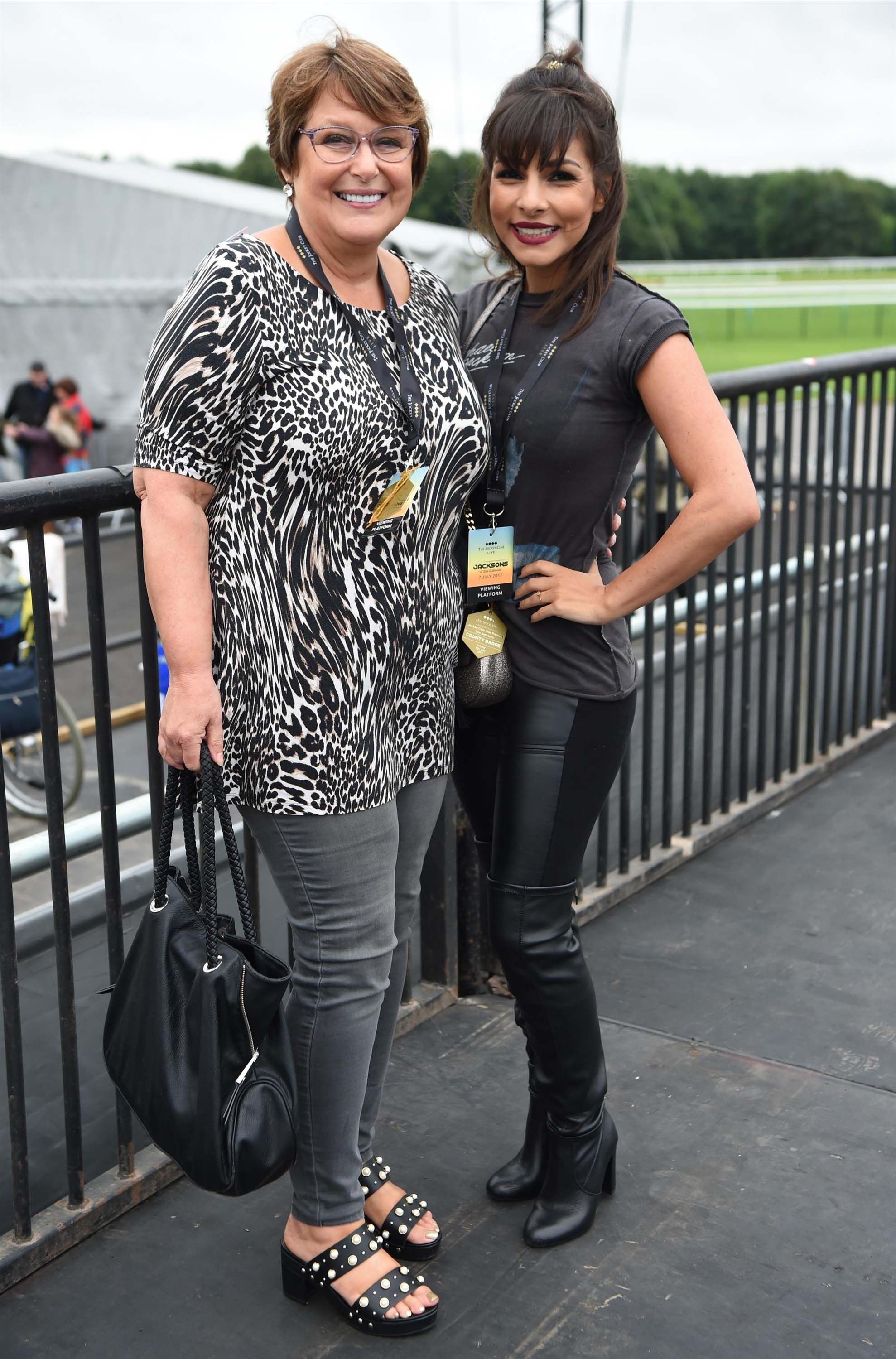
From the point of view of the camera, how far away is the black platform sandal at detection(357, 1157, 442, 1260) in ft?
7.33

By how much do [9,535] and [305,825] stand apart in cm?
515

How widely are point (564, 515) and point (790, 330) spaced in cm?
5111

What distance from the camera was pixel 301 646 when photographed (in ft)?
6.16

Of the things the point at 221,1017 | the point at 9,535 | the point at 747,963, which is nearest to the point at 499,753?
the point at 221,1017

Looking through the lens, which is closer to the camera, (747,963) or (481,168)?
(481,168)

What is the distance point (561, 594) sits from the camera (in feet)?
7.04

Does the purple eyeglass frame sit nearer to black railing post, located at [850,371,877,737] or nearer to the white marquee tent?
black railing post, located at [850,371,877,737]

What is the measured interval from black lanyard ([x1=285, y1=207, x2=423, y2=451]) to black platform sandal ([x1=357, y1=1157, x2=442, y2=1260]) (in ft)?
3.90

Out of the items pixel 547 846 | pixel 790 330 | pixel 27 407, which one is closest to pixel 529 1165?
pixel 547 846

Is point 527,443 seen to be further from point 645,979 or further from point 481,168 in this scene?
point 645,979

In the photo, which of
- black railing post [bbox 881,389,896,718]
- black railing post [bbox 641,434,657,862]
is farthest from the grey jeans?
black railing post [bbox 881,389,896,718]

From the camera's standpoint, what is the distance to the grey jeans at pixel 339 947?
6.42ft

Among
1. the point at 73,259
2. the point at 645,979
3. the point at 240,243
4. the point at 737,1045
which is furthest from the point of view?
the point at 73,259

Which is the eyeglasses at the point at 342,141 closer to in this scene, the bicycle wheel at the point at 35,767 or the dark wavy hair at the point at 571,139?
the dark wavy hair at the point at 571,139
